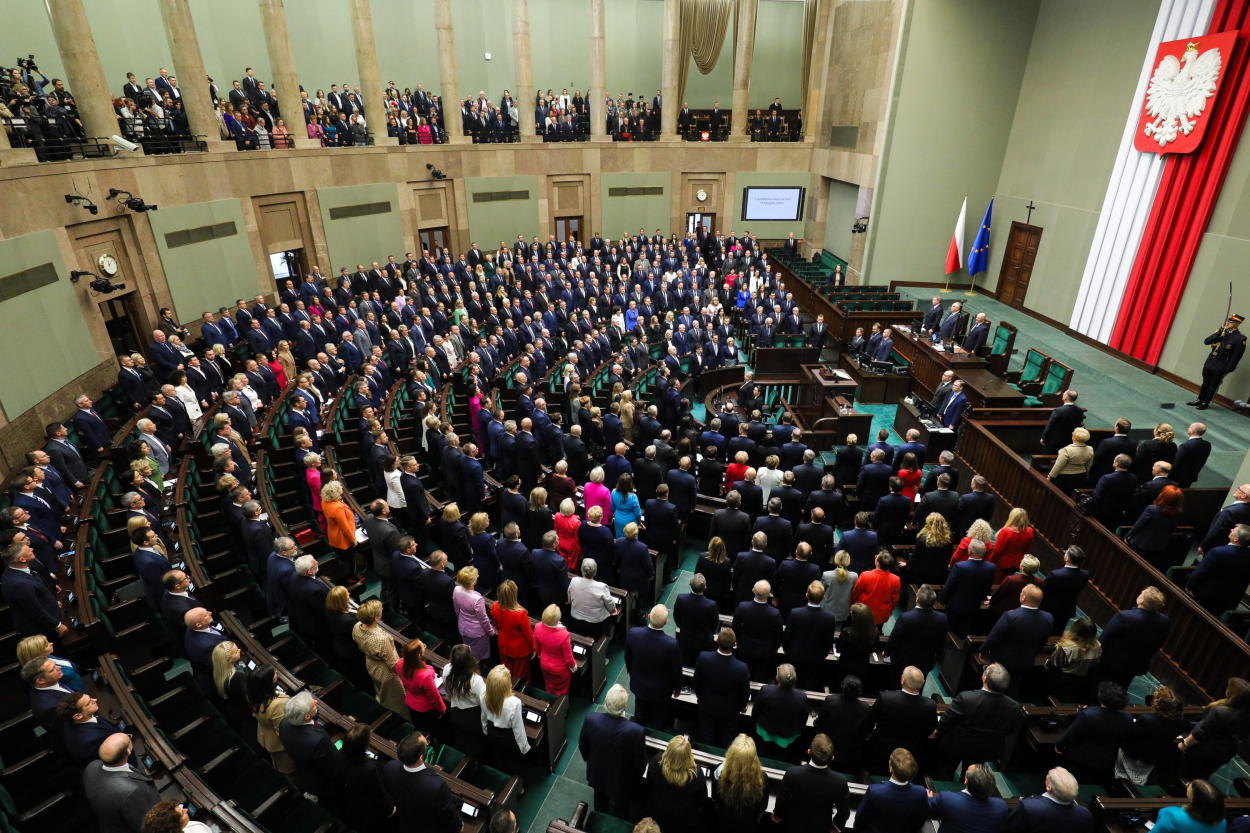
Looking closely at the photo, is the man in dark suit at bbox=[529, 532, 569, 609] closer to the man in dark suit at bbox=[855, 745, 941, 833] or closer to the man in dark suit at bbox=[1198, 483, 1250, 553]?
the man in dark suit at bbox=[855, 745, 941, 833]

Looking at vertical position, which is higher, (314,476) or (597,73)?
(597,73)

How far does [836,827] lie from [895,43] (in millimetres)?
19610

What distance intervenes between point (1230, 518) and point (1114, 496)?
958 millimetres

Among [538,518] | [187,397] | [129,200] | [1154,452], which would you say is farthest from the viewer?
[129,200]

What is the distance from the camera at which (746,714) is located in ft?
15.9

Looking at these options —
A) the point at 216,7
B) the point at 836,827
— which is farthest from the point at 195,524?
the point at 216,7

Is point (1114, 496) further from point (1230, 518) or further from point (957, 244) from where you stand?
point (957, 244)

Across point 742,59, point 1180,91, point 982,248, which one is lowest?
point 982,248

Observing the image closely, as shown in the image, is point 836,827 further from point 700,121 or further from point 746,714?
point 700,121

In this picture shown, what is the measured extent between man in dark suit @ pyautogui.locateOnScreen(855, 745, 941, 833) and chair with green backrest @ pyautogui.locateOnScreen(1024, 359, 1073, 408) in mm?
8993

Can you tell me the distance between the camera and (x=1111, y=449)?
7.59 metres

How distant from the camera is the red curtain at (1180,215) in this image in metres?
10.6

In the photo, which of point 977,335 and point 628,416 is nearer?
point 628,416

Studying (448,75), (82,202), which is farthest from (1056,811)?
(448,75)
